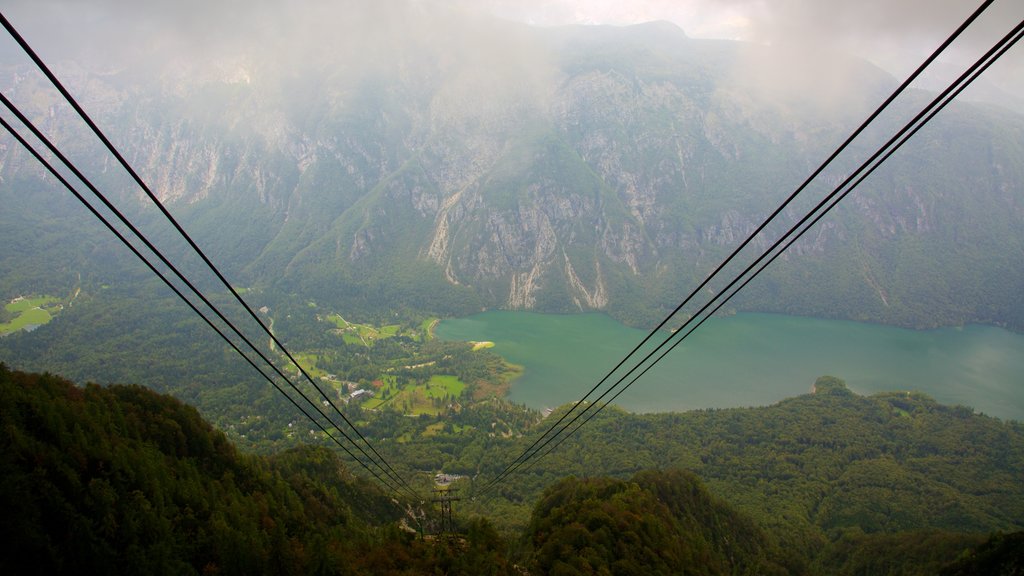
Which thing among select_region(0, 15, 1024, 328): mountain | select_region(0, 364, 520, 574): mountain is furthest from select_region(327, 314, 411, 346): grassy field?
select_region(0, 364, 520, 574): mountain

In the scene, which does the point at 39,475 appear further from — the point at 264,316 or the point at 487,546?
the point at 264,316

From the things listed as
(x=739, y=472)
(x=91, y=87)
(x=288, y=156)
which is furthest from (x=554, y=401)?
(x=91, y=87)

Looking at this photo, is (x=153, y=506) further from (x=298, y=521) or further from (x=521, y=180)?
(x=521, y=180)

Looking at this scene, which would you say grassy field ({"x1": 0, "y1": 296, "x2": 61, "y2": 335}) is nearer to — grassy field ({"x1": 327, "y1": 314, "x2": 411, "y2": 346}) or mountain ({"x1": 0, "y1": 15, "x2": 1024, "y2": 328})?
mountain ({"x1": 0, "y1": 15, "x2": 1024, "y2": 328})

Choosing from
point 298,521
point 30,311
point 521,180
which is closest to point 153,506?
point 298,521

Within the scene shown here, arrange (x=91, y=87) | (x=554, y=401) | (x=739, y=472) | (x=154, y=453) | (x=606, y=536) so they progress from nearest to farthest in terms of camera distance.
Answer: (x=154, y=453) → (x=606, y=536) → (x=739, y=472) → (x=554, y=401) → (x=91, y=87)

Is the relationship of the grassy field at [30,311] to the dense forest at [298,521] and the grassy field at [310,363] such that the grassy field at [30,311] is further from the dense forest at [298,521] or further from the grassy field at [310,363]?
the dense forest at [298,521]
